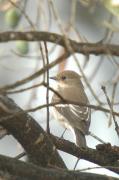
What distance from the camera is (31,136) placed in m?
3.68

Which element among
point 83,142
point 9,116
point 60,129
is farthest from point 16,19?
point 60,129

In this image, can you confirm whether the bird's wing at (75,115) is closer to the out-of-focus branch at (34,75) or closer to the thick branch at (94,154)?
the thick branch at (94,154)

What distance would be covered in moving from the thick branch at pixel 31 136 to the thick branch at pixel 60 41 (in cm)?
76

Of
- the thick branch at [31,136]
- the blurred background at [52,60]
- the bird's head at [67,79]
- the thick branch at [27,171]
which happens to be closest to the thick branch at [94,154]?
the thick branch at [31,136]

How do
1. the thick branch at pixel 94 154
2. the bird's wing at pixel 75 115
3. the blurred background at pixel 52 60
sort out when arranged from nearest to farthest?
the thick branch at pixel 94 154, the blurred background at pixel 52 60, the bird's wing at pixel 75 115

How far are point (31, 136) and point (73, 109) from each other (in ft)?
9.50

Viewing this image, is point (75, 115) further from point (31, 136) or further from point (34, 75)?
point (34, 75)

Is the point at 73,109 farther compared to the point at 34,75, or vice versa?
the point at 73,109

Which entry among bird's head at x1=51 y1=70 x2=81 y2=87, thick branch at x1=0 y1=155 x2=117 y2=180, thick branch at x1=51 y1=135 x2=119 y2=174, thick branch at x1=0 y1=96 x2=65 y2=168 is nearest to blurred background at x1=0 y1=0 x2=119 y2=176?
bird's head at x1=51 y1=70 x2=81 y2=87

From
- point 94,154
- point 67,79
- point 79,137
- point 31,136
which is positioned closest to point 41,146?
point 31,136

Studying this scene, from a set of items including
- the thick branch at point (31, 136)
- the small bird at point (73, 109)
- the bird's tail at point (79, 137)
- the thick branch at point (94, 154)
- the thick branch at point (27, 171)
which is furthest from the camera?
the small bird at point (73, 109)

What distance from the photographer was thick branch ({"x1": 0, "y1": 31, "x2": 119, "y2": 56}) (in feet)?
8.96

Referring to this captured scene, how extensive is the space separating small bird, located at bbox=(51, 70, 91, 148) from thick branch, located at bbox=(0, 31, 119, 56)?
2.81m

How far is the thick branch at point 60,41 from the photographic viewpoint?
2.73 meters
